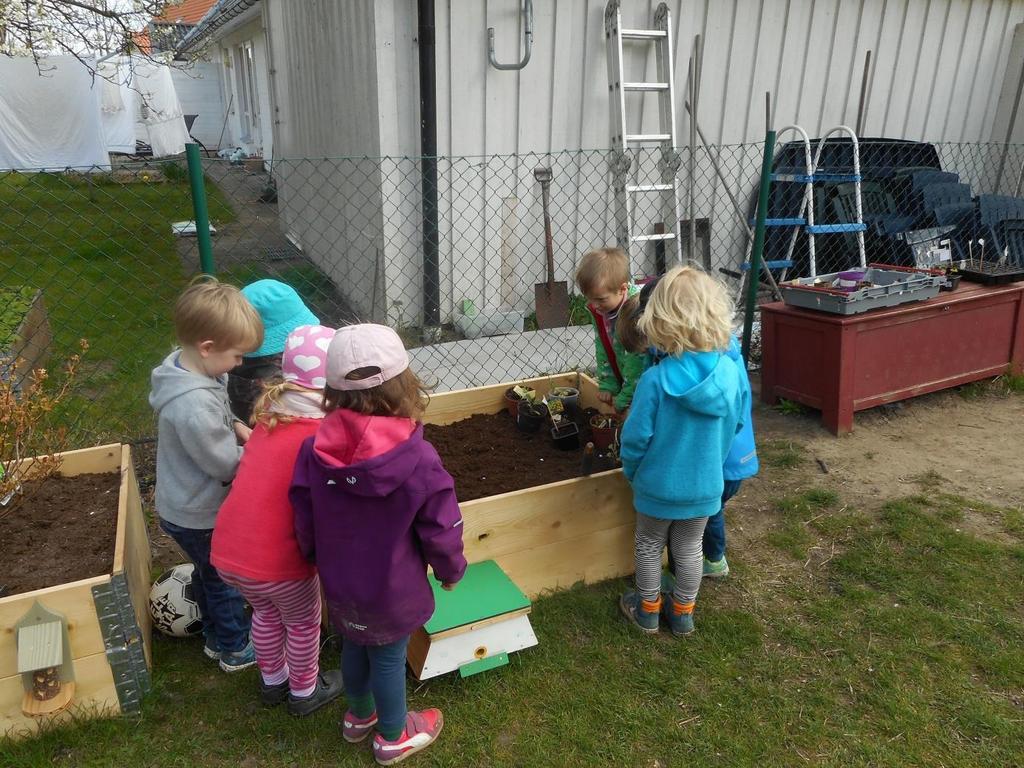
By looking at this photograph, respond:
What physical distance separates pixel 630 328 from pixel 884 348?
7.92 ft

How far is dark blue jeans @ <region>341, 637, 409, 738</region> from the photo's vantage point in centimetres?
201

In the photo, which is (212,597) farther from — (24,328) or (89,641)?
(24,328)

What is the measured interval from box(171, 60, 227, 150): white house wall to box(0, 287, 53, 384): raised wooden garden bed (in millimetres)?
20070

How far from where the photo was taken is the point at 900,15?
6.95 m

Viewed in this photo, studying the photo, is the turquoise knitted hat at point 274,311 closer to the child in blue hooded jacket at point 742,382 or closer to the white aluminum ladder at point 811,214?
the child in blue hooded jacket at point 742,382

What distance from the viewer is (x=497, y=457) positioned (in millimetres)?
3234

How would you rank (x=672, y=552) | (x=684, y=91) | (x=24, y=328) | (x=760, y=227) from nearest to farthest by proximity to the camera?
(x=672, y=552) → (x=760, y=227) → (x=24, y=328) → (x=684, y=91)

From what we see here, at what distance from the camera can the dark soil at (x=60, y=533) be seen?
234cm

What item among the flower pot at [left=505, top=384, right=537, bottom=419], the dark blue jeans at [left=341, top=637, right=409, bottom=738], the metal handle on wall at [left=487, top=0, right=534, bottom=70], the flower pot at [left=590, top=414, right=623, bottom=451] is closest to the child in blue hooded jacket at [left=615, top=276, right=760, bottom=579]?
the flower pot at [left=590, top=414, right=623, bottom=451]

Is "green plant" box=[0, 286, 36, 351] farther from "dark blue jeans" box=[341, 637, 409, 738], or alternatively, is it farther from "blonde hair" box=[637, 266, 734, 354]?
"blonde hair" box=[637, 266, 734, 354]

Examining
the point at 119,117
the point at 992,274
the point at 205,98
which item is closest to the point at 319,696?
the point at 992,274

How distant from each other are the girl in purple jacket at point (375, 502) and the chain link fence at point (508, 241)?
9.45ft

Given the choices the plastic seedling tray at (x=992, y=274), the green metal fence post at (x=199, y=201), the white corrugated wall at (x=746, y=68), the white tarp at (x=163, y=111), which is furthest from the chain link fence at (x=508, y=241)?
the white tarp at (x=163, y=111)

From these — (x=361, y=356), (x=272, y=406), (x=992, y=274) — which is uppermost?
(x=361, y=356)
